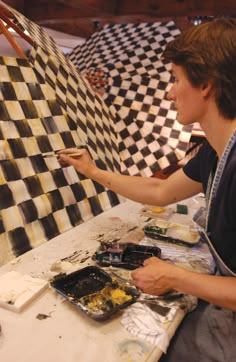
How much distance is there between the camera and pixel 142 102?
7.30ft

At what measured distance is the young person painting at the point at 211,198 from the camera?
36.4 inches

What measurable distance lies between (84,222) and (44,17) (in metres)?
2.36

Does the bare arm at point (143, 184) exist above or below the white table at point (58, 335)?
above

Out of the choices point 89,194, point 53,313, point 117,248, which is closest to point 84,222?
point 89,194

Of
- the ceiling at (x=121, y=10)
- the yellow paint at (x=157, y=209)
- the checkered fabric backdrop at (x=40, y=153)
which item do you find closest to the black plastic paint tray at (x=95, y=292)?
the checkered fabric backdrop at (x=40, y=153)

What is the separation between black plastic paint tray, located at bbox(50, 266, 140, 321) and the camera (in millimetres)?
868

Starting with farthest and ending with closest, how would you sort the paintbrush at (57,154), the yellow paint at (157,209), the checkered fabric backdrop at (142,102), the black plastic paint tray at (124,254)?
the checkered fabric backdrop at (142,102), the yellow paint at (157,209), the paintbrush at (57,154), the black plastic paint tray at (124,254)

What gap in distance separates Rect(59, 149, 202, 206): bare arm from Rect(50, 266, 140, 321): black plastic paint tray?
50 centimetres

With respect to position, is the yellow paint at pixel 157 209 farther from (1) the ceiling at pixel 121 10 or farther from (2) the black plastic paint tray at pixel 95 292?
(1) the ceiling at pixel 121 10

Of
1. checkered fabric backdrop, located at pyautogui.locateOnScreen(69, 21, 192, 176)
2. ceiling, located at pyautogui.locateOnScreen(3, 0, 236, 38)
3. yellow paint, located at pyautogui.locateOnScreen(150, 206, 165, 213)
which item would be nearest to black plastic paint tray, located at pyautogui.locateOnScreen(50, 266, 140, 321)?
yellow paint, located at pyautogui.locateOnScreen(150, 206, 165, 213)

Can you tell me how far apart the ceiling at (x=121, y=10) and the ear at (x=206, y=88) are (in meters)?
1.78

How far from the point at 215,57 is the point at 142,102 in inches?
50.5

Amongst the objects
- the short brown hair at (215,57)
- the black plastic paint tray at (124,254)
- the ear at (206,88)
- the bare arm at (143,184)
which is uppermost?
the short brown hair at (215,57)

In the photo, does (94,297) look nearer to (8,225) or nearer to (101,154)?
(8,225)
